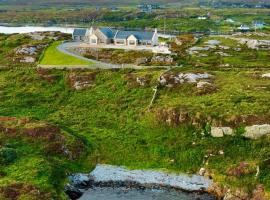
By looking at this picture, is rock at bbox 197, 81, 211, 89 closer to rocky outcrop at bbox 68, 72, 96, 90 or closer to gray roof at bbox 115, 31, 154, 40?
rocky outcrop at bbox 68, 72, 96, 90

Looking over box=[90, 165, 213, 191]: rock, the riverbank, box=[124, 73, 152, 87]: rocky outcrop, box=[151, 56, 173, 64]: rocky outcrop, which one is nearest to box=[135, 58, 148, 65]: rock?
box=[151, 56, 173, 64]: rocky outcrop

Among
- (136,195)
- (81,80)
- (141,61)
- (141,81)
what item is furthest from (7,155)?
(141,61)

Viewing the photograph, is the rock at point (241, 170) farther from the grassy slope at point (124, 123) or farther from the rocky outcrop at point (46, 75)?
the rocky outcrop at point (46, 75)

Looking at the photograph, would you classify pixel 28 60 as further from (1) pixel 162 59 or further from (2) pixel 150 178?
(2) pixel 150 178

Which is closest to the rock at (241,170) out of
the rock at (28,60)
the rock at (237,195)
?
the rock at (237,195)

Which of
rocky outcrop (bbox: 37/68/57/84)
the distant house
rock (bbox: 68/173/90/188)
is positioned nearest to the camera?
rock (bbox: 68/173/90/188)

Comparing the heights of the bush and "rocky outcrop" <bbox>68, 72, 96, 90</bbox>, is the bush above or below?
below
